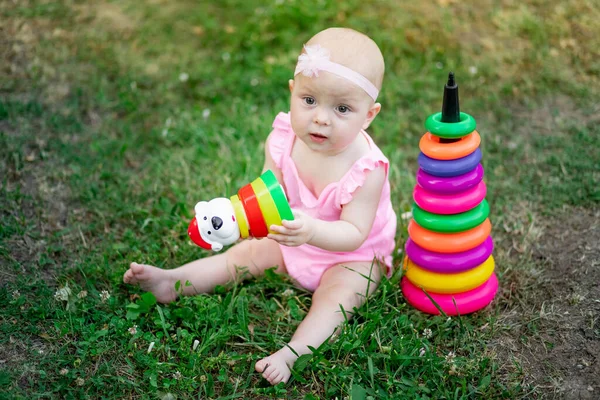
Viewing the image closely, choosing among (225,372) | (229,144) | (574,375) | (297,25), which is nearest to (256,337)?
(225,372)

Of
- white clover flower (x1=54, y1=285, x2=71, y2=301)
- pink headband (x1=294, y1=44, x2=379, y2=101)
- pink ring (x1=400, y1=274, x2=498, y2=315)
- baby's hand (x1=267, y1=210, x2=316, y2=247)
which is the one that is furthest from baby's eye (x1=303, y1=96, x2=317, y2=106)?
white clover flower (x1=54, y1=285, x2=71, y2=301)

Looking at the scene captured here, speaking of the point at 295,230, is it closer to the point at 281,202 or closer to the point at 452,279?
the point at 281,202

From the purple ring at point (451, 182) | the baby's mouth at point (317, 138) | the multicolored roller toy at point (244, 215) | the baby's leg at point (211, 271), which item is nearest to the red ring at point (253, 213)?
the multicolored roller toy at point (244, 215)

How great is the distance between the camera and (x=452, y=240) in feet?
8.41

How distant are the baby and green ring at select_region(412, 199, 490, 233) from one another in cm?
21

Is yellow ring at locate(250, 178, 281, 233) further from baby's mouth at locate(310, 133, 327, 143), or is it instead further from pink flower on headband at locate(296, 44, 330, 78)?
pink flower on headband at locate(296, 44, 330, 78)

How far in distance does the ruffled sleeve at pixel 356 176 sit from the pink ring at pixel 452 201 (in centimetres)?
24

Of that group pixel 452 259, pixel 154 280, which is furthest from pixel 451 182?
pixel 154 280

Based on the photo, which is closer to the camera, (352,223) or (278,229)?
(278,229)

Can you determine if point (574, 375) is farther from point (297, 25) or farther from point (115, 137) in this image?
point (297, 25)

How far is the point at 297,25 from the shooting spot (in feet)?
15.9

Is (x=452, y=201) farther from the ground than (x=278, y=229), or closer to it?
closer to it

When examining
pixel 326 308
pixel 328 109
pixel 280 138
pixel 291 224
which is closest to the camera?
pixel 291 224

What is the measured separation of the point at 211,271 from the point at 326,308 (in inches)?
22.1
